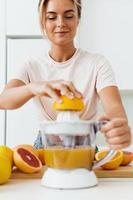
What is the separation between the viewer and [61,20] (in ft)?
3.96

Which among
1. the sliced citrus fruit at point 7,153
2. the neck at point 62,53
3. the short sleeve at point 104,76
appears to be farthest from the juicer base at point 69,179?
the neck at point 62,53

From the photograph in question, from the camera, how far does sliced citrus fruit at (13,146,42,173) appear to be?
33.1 inches

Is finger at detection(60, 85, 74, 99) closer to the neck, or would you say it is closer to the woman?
the woman

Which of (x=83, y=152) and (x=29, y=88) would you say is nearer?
(x=83, y=152)

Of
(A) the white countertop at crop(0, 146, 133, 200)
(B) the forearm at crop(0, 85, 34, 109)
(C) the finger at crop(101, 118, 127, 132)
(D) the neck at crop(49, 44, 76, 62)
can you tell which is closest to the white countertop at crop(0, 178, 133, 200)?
(A) the white countertop at crop(0, 146, 133, 200)

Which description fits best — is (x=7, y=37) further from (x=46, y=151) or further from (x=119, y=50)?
(x=46, y=151)

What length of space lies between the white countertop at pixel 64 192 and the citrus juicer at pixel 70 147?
0.02 metres

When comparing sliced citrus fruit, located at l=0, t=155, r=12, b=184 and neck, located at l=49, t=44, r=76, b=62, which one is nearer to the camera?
sliced citrus fruit, located at l=0, t=155, r=12, b=184

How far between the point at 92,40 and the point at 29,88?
1212 mm

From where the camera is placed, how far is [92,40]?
2.10 metres

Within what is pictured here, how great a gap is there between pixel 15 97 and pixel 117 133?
0.43 meters

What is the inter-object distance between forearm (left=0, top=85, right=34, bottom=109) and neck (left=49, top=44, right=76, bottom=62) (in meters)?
0.26

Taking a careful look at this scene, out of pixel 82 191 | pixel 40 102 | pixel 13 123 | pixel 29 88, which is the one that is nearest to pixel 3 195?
pixel 82 191

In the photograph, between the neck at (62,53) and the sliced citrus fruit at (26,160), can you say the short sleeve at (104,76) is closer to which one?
the neck at (62,53)
